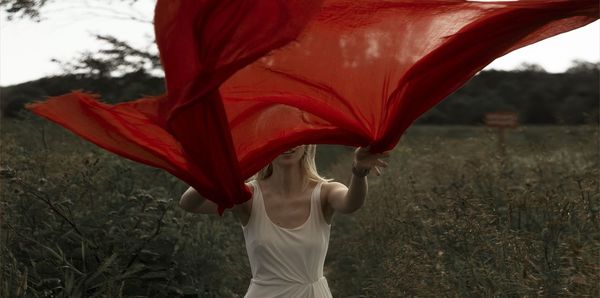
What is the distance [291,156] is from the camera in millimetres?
5059

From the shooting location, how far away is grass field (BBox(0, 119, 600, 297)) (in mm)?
5758

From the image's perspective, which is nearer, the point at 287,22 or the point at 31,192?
the point at 287,22

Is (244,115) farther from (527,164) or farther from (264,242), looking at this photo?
(527,164)

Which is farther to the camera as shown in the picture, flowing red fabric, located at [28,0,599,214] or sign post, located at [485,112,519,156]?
sign post, located at [485,112,519,156]

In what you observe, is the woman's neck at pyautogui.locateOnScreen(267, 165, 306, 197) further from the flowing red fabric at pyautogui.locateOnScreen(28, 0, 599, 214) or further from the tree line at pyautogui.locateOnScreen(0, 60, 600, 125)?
the tree line at pyautogui.locateOnScreen(0, 60, 600, 125)

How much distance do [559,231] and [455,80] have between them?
217 centimetres

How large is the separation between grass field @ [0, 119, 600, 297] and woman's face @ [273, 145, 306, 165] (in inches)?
45.7

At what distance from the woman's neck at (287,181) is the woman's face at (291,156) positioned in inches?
0.9

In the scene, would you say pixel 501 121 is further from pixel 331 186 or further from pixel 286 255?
pixel 286 255

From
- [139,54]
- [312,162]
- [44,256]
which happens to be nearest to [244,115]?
[312,162]

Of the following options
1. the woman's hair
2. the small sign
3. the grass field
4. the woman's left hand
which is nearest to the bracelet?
the woman's left hand

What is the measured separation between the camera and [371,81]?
4766 mm

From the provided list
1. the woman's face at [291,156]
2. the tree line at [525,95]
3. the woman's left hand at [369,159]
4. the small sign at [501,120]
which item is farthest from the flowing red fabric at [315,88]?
the tree line at [525,95]

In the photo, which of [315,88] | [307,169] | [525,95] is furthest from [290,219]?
[525,95]
